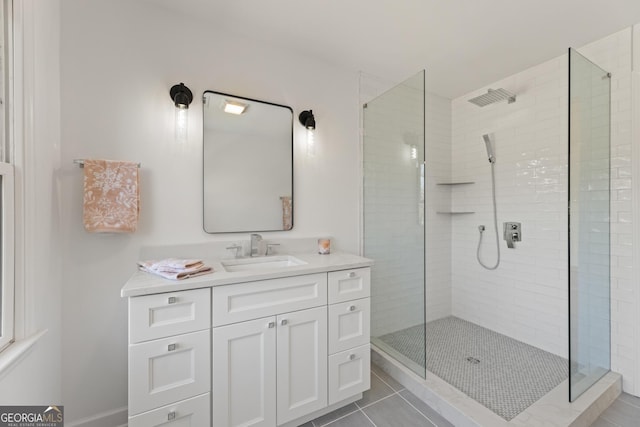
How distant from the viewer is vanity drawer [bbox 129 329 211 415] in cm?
113

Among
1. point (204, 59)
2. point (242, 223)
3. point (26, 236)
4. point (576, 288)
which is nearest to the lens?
point (26, 236)

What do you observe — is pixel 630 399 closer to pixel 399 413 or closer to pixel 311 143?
pixel 399 413

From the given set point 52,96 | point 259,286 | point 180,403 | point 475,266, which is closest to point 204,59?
point 52,96

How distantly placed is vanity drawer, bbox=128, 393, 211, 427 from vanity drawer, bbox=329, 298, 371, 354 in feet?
2.34

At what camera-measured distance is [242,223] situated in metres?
1.90

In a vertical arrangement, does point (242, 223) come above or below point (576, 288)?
above

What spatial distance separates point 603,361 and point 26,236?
345 cm

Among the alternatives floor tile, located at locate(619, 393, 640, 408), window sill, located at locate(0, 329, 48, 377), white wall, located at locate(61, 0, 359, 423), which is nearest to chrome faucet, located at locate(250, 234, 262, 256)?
white wall, located at locate(61, 0, 359, 423)

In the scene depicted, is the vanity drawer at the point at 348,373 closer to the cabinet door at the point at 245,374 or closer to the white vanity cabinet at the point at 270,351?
the white vanity cabinet at the point at 270,351

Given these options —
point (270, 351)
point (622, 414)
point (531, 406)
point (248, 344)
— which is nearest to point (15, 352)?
point (248, 344)

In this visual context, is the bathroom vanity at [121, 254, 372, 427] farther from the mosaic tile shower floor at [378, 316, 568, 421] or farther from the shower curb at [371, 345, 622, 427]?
the mosaic tile shower floor at [378, 316, 568, 421]

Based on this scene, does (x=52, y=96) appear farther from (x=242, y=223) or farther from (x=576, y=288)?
(x=576, y=288)

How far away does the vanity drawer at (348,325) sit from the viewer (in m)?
1.61

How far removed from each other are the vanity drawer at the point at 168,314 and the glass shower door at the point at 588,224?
2.01 metres
